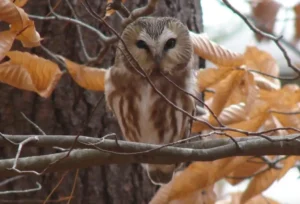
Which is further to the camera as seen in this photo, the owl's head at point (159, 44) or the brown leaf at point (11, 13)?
the owl's head at point (159, 44)

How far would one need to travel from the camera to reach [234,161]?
290cm

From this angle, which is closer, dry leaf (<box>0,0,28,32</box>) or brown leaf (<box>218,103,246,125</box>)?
dry leaf (<box>0,0,28,32</box>)

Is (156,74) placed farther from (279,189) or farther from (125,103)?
(279,189)

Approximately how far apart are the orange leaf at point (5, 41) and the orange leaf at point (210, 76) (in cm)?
88

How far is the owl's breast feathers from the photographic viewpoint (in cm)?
332

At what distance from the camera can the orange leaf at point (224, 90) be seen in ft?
9.84

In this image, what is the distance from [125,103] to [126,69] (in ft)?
0.48

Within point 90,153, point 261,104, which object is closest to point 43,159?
point 90,153

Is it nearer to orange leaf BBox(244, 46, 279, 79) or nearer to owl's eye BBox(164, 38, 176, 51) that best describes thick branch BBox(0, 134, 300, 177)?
orange leaf BBox(244, 46, 279, 79)

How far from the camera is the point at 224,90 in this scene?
9.84ft

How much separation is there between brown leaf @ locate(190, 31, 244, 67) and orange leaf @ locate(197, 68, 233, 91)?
0.05 meters

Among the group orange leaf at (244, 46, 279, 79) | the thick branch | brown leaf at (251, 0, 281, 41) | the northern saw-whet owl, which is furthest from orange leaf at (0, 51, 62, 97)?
brown leaf at (251, 0, 281, 41)

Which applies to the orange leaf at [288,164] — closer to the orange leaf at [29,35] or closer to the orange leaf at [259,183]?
the orange leaf at [259,183]

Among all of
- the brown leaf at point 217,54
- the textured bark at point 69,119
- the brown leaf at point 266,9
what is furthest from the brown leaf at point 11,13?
the brown leaf at point 266,9
